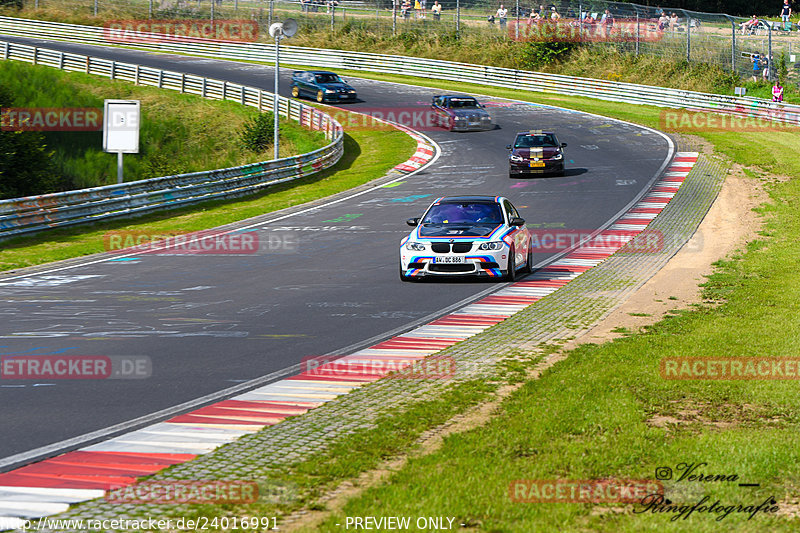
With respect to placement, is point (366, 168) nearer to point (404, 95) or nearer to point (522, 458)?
point (404, 95)

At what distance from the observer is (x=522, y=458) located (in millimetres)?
7281

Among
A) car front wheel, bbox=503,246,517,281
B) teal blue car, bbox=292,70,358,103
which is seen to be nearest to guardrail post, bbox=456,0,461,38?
teal blue car, bbox=292,70,358,103

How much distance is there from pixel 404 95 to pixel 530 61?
503 inches

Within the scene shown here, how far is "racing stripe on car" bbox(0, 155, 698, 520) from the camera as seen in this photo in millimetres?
6832

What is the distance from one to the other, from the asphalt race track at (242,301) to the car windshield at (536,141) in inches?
49.5

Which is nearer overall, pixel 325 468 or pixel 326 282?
pixel 325 468

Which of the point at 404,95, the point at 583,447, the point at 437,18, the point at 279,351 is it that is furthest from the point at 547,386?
the point at 437,18

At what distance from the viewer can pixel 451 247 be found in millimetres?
17453

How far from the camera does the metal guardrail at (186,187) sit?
24.6m

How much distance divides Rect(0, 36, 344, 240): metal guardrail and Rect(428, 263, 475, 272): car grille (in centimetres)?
1186

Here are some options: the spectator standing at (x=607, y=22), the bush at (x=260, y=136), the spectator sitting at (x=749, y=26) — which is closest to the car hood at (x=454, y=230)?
the bush at (x=260, y=136)

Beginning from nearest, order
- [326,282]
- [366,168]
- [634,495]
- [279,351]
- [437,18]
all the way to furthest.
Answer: [634,495]
[279,351]
[326,282]
[366,168]
[437,18]

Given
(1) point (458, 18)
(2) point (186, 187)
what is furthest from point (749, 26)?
(2) point (186, 187)

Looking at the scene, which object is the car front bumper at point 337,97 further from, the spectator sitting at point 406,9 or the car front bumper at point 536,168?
the car front bumper at point 536,168
